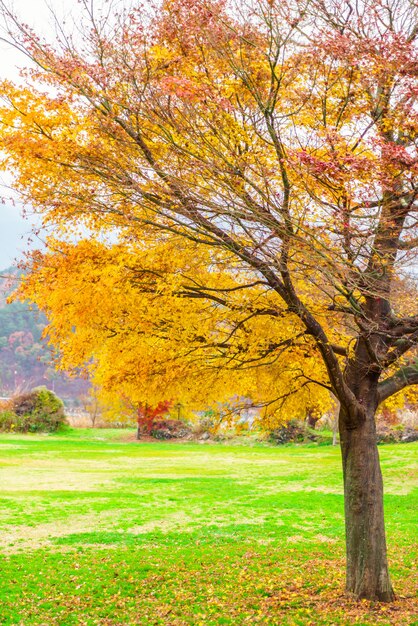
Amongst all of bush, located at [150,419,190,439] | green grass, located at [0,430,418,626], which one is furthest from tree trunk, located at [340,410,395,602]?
bush, located at [150,419,190,439]

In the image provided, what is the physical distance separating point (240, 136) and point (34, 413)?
37255 mm

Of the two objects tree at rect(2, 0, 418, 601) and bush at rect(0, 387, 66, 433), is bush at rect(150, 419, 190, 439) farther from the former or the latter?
tree at rect(2, 0, 418, 601)

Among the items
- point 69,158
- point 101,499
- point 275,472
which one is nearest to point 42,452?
point 275,472

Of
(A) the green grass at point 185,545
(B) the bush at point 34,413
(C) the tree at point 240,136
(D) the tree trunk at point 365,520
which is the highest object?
(C) the tree at point 240,136

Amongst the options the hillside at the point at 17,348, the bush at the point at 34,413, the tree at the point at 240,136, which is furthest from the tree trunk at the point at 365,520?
the hillside at the point at 17,348

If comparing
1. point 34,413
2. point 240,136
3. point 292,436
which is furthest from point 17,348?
point 240,136

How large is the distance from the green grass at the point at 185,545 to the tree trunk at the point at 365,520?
0.25 meters

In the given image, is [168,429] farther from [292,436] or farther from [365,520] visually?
[365,520]

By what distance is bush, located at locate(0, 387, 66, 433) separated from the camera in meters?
39.7

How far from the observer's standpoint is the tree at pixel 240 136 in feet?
18.4

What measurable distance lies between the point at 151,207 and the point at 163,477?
1661 centimetres

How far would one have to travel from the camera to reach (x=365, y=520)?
7.69m

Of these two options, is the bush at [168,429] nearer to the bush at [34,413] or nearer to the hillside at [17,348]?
the bush at [34,413]

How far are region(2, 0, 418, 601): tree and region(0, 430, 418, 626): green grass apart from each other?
400 cm
